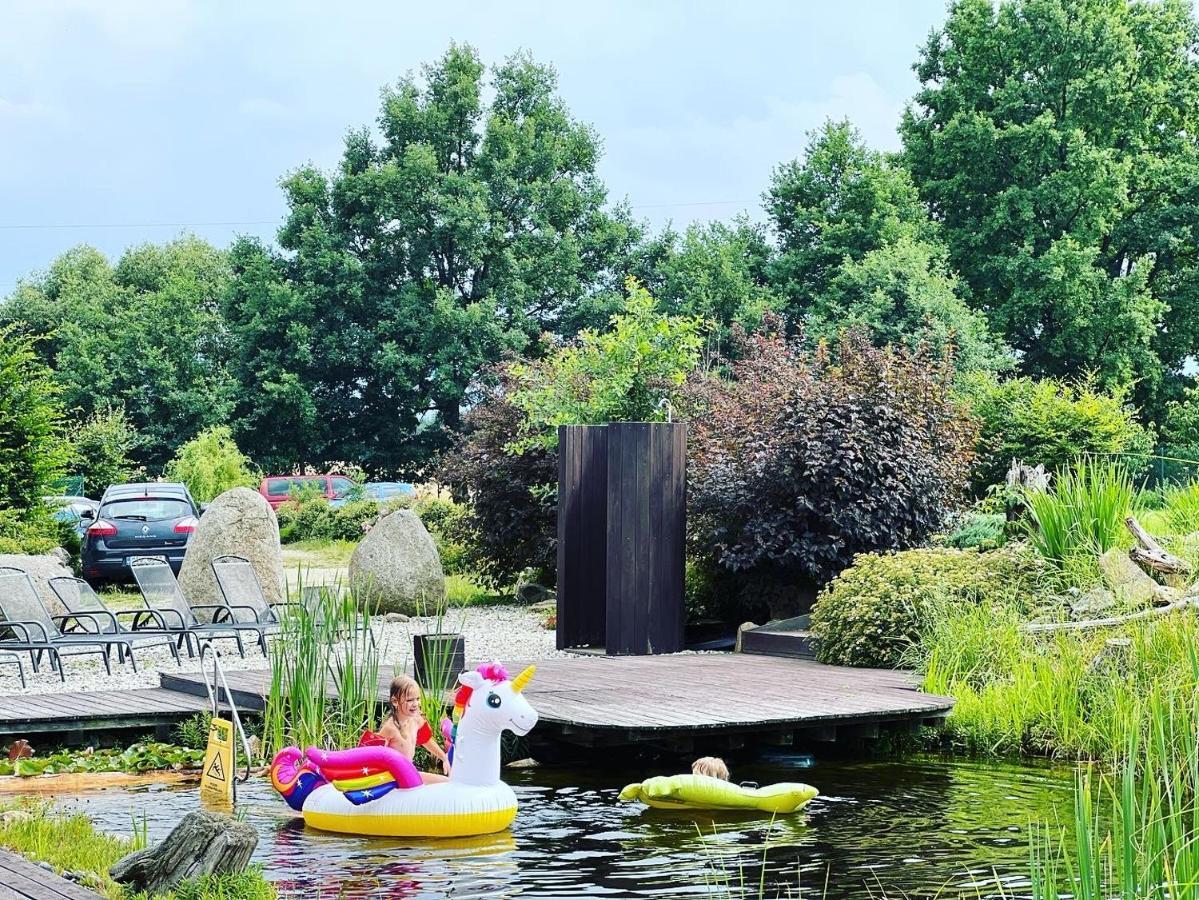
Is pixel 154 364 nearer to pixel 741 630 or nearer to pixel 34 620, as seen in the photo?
pixel 34 620

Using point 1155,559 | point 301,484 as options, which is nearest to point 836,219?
point 301,484

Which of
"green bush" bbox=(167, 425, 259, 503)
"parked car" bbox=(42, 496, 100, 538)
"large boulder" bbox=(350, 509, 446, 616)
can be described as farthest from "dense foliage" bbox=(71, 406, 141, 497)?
"large boulder" bbox=(350, 509, 446, 616)

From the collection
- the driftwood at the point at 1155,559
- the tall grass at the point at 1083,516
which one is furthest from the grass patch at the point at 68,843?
the tall grass at the point at 1083,516

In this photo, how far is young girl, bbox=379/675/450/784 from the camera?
8.39 meters

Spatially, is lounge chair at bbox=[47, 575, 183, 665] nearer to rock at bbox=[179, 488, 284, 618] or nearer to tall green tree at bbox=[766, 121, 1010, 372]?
rock at bbox=[179, 488, 284, 618]

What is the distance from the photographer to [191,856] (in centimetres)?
588

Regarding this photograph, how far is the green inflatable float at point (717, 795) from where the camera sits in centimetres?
834

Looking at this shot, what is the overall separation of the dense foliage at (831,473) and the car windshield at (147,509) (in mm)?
8624

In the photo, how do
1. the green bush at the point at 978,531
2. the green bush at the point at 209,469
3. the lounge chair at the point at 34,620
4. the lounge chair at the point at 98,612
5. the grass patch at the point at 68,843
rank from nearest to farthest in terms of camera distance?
the grass patch at the point at 68,843 < the lounge chair at the point at 34,620 < the lounge chair at the point at 98,612 < the green bush at the point at 978,531 < the green bush at the point at 209,469

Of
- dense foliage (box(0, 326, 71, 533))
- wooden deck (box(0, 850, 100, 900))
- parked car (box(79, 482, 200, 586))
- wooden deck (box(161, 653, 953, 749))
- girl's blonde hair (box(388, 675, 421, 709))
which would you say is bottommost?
wooden deck (box(0, 850, 100, 900))

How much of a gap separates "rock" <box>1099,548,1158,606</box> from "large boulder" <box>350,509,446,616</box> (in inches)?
342

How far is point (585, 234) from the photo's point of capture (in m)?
43.7

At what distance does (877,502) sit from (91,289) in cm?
4749

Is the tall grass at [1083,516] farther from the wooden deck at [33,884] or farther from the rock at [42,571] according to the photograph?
the rock at [42,571]
